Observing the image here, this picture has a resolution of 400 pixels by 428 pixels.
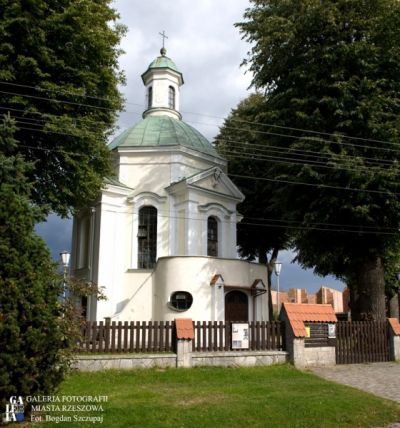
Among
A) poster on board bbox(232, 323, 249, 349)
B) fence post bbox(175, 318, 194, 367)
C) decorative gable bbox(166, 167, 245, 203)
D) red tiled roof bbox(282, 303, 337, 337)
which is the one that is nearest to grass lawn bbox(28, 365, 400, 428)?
fence post bbox(175, 318, 194, 367)

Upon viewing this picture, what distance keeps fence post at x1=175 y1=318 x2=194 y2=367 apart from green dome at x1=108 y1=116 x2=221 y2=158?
40.4 ft

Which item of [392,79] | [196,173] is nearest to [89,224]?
[196,173]

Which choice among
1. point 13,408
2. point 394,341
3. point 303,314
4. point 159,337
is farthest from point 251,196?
point 13,408

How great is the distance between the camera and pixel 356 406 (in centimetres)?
845

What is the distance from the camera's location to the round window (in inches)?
778

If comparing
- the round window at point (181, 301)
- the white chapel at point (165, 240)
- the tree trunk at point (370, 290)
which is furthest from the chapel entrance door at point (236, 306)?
the tree trunk at point (370, 290)

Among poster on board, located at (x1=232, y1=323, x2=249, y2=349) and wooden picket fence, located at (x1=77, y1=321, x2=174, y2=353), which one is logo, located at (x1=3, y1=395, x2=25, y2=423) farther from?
poster on board, located at (x1=232, y1=323, x2=249, y2=349)

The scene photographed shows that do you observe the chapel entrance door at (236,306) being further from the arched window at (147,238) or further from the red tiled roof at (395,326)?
the red tiled roof at (395,326)

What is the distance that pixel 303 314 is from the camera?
564 inches

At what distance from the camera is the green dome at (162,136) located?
2428 centimetres

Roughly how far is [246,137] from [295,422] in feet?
72.6

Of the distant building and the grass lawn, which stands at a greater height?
the distant building

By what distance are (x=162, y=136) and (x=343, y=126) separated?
9971 millimetres

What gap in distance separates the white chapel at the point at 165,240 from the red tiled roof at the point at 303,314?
5.83 metres
